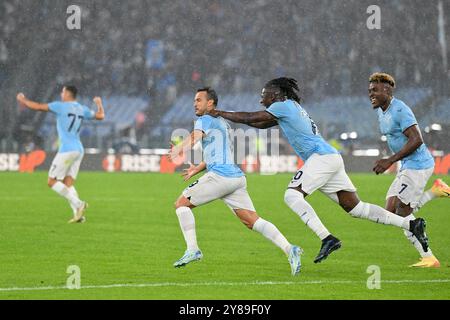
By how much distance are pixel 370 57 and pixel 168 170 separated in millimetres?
13754

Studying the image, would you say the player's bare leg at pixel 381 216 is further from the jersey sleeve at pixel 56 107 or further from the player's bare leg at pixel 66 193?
the jersey sleeve at pixel 56 107

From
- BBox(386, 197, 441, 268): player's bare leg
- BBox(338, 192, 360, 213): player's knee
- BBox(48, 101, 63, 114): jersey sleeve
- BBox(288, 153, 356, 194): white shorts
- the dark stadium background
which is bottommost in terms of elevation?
BBox(386, 197, 441, 268): player's bare leg

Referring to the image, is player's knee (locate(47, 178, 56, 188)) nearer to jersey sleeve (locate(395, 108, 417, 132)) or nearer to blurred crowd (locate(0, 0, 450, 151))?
jersey sleeve (locate(395, 108, 417, 132))

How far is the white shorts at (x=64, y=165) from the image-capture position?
18.0 meters

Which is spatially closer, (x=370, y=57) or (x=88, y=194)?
(x=88, y=194)

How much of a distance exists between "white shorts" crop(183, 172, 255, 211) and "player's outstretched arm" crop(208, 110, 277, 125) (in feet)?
2.81

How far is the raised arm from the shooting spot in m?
9.98

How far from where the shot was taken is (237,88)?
44.4m

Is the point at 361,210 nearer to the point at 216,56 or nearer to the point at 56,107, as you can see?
the point at 56,107

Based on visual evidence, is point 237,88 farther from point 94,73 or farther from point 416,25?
point 416,25

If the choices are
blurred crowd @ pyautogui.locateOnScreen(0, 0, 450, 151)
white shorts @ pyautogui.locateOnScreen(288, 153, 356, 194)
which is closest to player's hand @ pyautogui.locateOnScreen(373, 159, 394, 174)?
white shorts @ pyautogui.locateOnScreen(288, 153, 356, 194)

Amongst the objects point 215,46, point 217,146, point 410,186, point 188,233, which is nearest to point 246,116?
point 217,146
